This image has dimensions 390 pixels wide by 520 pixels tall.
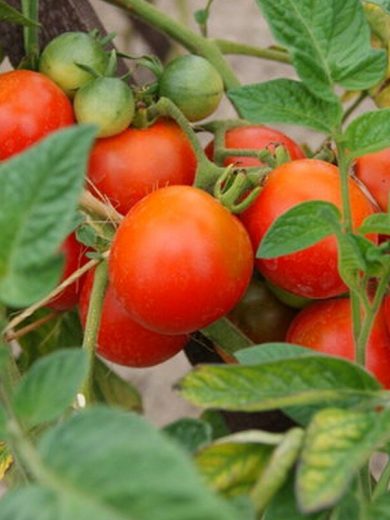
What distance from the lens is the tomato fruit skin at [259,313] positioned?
2.91ft

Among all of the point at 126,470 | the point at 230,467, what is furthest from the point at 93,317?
the point at 126,470

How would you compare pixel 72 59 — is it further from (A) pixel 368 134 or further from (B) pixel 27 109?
(A) pixel 368 134

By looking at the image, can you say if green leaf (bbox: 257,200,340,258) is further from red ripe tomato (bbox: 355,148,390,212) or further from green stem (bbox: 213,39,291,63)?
green stem (bbox: 213,39,291,63)

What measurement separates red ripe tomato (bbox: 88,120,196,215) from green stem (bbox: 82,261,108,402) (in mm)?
67

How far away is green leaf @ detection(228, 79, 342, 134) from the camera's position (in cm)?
71

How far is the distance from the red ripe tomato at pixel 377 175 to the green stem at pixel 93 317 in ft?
0.68

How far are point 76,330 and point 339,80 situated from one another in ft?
1.46

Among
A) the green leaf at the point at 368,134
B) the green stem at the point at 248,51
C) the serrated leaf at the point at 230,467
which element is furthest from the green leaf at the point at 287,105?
the green stem at the point at 248,51

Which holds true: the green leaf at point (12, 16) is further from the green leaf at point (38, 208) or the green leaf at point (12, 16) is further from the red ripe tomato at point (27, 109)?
the green leaf at point (38, 208)

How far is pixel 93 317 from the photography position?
0.79m

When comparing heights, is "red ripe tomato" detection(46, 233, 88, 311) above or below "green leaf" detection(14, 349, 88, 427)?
below

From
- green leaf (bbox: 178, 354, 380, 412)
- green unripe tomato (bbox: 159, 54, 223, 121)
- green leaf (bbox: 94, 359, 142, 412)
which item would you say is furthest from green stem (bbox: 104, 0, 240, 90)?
green leaf (bbox: 178, 354, 380, 412)

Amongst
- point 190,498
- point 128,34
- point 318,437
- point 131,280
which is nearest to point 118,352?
point 131,280

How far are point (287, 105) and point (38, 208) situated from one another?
0.29 meters
